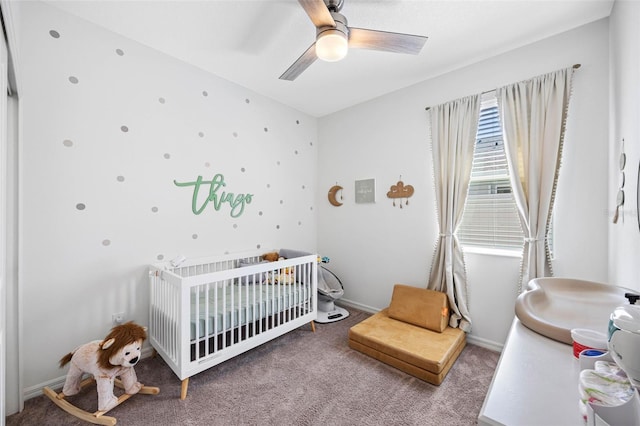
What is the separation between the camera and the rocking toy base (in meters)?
1.45

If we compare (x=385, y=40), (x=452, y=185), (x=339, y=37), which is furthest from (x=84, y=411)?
(x=452, y=185)

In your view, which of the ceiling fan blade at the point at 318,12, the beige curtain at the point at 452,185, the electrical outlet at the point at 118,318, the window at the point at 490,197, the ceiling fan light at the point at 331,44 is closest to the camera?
the ceiling fan blade at the point at 318,12

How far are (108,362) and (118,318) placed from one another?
1.78 feet

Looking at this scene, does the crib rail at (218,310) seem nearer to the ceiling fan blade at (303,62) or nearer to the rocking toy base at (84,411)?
the rocking toy base at (84,411)

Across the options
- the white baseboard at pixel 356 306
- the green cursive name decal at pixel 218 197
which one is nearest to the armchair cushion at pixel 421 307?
the white baseboard at pixel 356 306

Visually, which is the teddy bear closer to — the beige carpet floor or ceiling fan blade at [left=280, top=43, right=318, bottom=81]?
the beige carpet floor

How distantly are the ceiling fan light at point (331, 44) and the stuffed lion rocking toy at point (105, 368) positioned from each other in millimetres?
2058

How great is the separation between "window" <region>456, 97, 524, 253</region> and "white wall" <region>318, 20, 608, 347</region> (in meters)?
0.16

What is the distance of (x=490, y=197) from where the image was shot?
227 cm

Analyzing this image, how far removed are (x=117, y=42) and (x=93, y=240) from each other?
59.9 inches

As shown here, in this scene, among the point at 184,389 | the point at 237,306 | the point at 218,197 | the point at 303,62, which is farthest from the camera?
the point at 218,197

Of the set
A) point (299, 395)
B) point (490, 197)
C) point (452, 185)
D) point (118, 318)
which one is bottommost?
point (299, 395)

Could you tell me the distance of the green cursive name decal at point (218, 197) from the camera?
7.93 ft

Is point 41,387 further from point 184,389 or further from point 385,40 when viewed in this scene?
point 385,40
